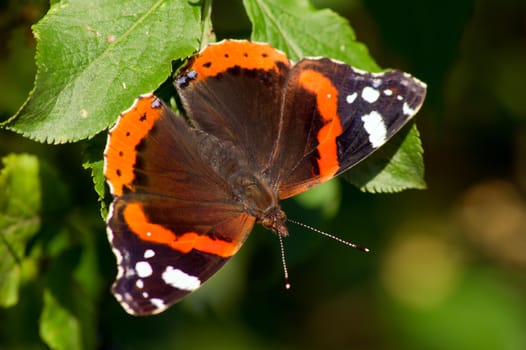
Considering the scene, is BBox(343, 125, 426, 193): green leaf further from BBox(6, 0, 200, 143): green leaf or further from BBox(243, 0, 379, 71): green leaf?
BBox(6, 0, 200, 143): green leaf

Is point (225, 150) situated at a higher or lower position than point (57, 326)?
higher

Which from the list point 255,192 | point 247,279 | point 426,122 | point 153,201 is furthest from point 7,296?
point 426,122

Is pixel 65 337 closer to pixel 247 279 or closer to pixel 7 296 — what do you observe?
pixel 7 296

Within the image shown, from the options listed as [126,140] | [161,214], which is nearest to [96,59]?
[126,140]

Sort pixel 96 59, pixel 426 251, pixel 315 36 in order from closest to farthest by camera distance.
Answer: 1. pixel 96 59
2. pixel 315 36
3. pixel 426 251

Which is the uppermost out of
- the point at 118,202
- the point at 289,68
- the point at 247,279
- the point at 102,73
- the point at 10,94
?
the point at 102,73

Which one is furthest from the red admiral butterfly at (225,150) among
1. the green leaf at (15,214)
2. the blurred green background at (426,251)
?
the blurred green background at (426,251)

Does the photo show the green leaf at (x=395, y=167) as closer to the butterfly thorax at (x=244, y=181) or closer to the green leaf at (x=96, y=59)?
the butterfly thorax at (x=244, y=181)

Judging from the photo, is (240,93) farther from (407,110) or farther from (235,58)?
(407,110)
